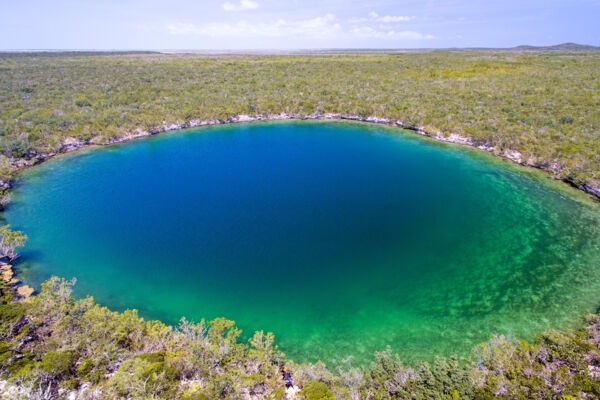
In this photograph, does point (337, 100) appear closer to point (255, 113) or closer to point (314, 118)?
point (314, 118)

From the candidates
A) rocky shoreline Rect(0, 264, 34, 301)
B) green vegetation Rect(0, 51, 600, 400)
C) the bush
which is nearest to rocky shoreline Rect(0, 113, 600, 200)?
green vegetation Rect(0, 51, 600, 400)

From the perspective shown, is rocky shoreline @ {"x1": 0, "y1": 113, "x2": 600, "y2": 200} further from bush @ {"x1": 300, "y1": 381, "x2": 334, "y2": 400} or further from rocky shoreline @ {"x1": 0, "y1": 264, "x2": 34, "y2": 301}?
bush @ {"x1": 300, "y1": 381, "x2": 334, "y2": 400}

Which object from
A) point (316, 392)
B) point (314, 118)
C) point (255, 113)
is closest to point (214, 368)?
point (316, 392)

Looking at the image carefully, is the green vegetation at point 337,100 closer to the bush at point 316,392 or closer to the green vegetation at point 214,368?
the green vegetation at point 214,368

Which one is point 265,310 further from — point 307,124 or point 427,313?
point 307,124

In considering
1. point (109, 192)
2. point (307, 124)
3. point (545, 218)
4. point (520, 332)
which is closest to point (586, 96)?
point (545, 218)
